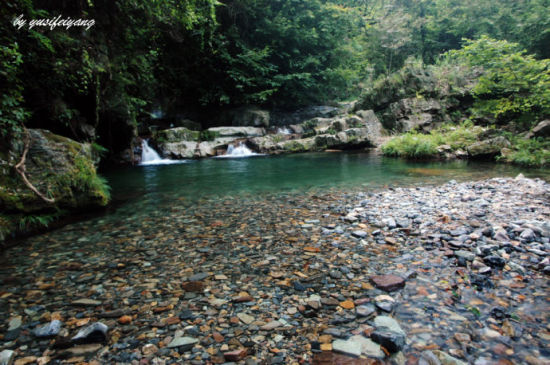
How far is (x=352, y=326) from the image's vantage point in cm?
207

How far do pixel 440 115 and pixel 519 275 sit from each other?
19.0 metres

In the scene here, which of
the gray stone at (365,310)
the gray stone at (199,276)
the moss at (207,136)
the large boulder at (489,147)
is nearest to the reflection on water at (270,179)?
the large boulder at (489,147)

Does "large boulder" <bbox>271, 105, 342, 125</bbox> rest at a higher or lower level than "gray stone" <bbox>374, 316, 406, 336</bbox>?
higher

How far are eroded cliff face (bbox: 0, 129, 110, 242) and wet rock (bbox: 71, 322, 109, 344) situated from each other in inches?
110

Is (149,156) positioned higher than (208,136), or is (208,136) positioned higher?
(208,136)

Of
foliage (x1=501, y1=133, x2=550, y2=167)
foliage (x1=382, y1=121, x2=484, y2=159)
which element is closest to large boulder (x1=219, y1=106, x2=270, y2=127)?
foliage (x1=382, y1=121, x2=484, y2=159)

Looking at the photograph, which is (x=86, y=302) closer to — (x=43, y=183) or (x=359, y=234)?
(x=43, y=183)

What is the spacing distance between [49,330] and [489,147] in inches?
570

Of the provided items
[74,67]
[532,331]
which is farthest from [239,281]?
[74,67]

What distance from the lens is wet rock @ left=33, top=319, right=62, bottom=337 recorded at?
→ 2021mm

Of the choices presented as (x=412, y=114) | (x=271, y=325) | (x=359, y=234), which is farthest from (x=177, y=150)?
(x=412, y=114)

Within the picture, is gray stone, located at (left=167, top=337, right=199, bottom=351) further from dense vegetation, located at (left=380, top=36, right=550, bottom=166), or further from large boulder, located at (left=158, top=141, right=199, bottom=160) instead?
large boulder, located at (left=158, top=141, right=199, bottom=160)

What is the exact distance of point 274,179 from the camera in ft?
29.1

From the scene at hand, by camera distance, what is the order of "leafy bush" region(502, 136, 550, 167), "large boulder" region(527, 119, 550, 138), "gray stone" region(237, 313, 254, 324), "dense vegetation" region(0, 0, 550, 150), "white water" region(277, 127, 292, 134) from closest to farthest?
"gray stone" region(237, 313, 254, 324), "dense vegetation" region(0, 0, 550, 150), "leafy bush" region(502, 136, 550, 167), "large boulder" region(527, 119, 550, 138), "white water" region(277, 127, 292, 134)
